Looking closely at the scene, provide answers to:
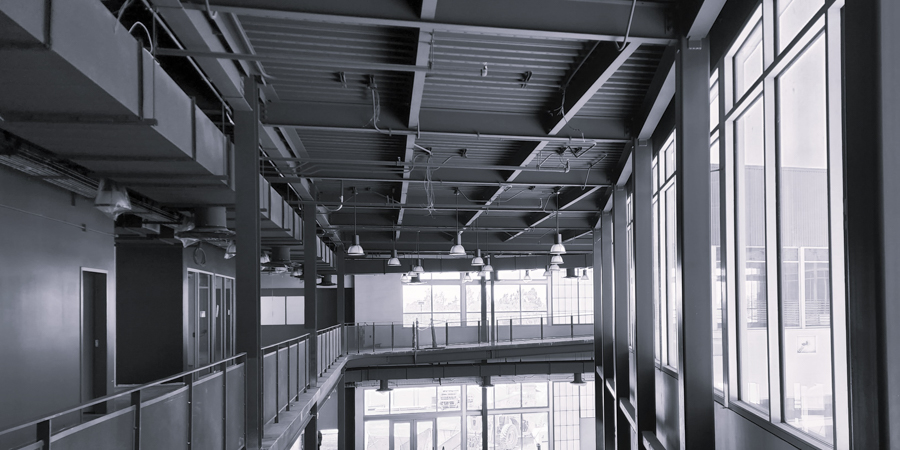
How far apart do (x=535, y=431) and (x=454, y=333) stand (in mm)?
12431

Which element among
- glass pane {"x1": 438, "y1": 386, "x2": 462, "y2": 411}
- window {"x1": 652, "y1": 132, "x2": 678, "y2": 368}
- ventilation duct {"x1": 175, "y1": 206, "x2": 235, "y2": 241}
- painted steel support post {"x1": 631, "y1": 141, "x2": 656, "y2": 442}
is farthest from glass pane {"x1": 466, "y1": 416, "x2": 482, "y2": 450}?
ventilation duct {"x1": 175, "y1": 206, "x2": 235, "y2": 241}

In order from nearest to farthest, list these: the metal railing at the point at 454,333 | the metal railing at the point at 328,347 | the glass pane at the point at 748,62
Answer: the glass pane at the point at 748,62
the metal railing at the point at 328,347
the metal railing at the point at 454,333

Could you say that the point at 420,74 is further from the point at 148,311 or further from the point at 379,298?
the point at 379,298

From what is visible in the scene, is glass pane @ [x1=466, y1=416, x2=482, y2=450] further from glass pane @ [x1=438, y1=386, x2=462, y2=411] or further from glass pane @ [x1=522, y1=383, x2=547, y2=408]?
glass pane @ [x1=522, y1=383, x2=547, y2=408]

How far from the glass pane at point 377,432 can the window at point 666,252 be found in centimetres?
2499

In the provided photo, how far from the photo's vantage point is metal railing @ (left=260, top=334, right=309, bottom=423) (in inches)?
402

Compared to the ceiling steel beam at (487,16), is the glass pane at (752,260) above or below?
below

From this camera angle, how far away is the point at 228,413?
8172mm

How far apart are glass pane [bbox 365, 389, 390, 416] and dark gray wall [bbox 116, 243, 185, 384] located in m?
20.7

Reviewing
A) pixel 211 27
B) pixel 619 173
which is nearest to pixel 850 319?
pixel 211 27

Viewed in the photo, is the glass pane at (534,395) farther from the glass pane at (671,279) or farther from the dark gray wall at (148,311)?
the glass pane at (671,279)

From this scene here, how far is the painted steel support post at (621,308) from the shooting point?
1591 centimetres

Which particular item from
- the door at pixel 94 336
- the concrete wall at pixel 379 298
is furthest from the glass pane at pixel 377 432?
the door at pixel 94 336

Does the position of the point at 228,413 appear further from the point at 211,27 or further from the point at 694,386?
the point at 694,386
